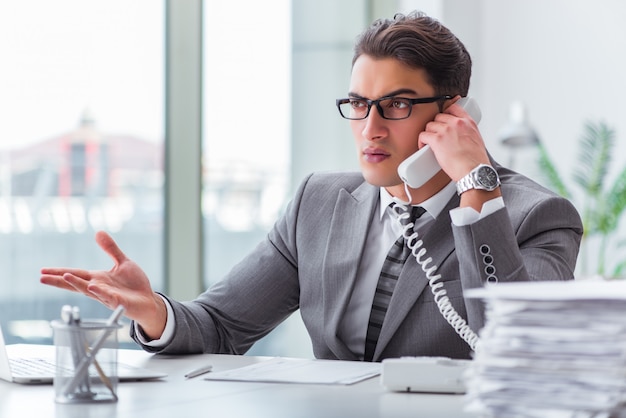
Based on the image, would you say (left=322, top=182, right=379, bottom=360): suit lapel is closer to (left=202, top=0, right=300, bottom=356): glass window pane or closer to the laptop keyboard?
the laptop keyboard

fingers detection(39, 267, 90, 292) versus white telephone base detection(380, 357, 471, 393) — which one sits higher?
fingers detection(39, 267, 90, 292)

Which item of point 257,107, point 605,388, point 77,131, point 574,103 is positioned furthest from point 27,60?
point 574,103

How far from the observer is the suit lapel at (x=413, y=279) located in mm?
1987

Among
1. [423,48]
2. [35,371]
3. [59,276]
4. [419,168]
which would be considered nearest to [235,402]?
[35,371]

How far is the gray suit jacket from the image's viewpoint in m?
1.84

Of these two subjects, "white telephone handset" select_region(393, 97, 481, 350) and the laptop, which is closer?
the laptop

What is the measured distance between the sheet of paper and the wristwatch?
42cm

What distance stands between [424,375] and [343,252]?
0.75m

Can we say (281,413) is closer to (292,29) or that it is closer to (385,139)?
(385,139)

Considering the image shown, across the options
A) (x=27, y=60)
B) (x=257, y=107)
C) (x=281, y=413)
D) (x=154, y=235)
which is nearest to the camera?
(x=281, y=413)

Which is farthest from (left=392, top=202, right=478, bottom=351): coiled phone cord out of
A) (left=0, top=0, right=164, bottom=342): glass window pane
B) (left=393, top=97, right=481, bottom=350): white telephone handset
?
(left=0, top=0, right=164, bottom=342): glass window pane

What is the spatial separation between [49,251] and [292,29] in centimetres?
166

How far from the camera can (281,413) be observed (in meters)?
1.28

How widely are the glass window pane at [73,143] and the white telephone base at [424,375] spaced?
7.32 ft
